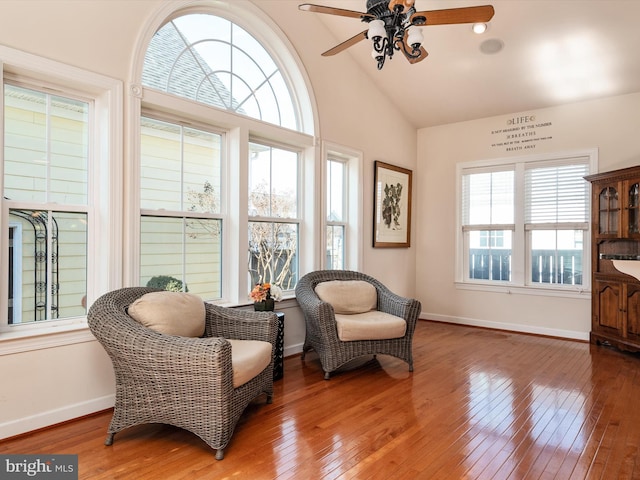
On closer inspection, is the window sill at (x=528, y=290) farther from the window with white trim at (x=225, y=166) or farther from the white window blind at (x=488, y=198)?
the window with white trim at (x=225, y=166)

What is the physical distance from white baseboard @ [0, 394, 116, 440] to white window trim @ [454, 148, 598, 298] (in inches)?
178

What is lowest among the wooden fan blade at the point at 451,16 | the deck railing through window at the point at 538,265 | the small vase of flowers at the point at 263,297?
the small vase of flowers at the point at 263,297

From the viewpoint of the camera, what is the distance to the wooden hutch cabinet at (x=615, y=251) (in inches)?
162

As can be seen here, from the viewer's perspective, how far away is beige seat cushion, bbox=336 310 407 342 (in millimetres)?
3445

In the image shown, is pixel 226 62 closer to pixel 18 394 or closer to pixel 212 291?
pixel 212 291

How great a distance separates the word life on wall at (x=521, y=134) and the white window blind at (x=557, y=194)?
1.08 ft

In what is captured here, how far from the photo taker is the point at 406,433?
2477mm

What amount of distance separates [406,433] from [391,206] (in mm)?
3438

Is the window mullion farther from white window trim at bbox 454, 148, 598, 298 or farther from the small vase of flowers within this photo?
the small vase of flowers

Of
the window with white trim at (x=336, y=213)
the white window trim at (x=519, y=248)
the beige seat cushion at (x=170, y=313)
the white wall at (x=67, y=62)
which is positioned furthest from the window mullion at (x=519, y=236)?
the beige seat cushion at (x=170, y=313)

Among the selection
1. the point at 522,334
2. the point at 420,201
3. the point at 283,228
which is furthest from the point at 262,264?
the point at 522,334

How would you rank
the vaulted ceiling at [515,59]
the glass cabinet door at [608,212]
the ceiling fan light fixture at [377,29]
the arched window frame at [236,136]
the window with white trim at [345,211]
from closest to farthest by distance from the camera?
1. the ceiling fan light fixture at [377,29]
2. the arched window frame at [236,136]
3. the vaulted ceiling at [515,59]
4. the glass cabinet door at [608,212]
5. the window with white trim at [345,211]

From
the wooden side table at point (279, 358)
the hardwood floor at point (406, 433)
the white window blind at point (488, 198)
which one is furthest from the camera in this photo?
the white window blind at point (488, 198)

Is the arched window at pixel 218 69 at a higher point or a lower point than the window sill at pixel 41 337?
higher
